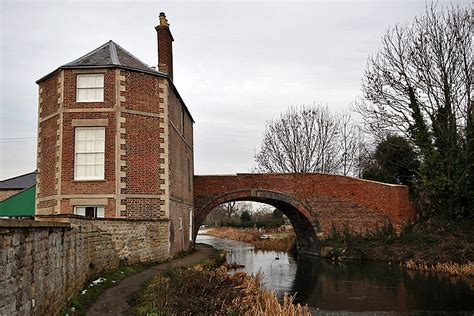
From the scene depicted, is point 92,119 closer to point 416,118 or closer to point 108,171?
point 108,171

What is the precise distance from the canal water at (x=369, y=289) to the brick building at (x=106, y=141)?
4777 millimetres

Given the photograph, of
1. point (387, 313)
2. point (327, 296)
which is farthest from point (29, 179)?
point (387, 313)

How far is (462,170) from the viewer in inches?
774

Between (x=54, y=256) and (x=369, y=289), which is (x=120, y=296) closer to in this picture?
(x=54, y=256)

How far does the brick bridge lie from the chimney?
6.18 meters

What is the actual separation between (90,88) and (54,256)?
30.2 feet

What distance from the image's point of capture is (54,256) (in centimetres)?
657

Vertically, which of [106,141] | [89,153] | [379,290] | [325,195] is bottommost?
[379,290]

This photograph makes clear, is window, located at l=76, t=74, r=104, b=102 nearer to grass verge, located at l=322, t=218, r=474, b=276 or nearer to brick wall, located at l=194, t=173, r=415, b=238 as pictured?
brick wall, located at l=194, t=173, r=415, b=238

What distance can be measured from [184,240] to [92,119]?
20.8 feet

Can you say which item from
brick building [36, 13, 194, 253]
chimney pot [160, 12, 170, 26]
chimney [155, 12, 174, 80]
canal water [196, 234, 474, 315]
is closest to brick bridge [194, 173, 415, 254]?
canal water [196, 234, 474, 315]

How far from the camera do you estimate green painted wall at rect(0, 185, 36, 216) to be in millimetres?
17656

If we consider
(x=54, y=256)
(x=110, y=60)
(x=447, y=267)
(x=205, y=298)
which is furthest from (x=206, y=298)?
(x=447, y=267)

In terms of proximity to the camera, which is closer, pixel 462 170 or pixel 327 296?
pixel 327 296
